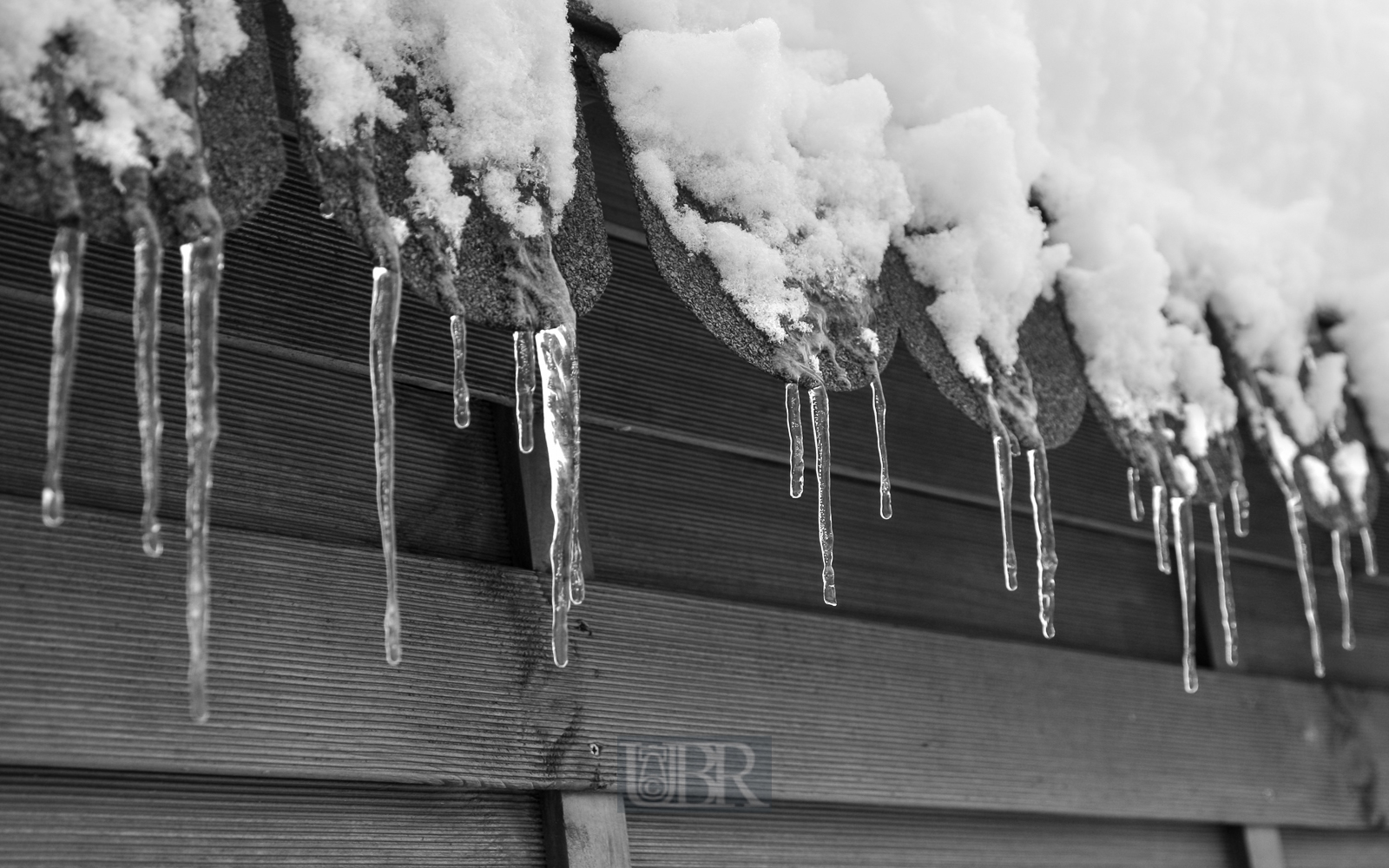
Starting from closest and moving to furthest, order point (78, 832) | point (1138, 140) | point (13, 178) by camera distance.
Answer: point (13, 178), point (78, 832), point (1138, 140)

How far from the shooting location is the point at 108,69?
1.08 metres

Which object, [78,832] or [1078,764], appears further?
[1078,764]

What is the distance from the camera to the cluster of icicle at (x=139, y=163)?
1041mm

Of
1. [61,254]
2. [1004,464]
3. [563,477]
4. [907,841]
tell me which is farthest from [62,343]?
[907,841]

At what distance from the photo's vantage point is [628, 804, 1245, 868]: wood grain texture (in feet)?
5.66

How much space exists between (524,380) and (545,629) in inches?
16.7

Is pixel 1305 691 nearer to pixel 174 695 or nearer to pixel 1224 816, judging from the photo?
pixel 1224 816

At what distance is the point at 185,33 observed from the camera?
1.16 metres

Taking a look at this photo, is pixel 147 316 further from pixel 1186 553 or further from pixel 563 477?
pixel 1186 553

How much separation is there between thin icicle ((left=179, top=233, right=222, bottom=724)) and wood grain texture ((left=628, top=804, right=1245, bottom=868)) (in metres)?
0.72

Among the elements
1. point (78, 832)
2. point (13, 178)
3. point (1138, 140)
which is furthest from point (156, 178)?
point (1138, 140)

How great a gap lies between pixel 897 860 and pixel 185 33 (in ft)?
4.94

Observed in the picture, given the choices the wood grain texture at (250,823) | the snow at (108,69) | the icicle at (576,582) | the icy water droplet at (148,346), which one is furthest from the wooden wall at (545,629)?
the snow at (108,69)

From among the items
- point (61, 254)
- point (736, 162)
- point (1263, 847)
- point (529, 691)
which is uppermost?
point (736, 162)
